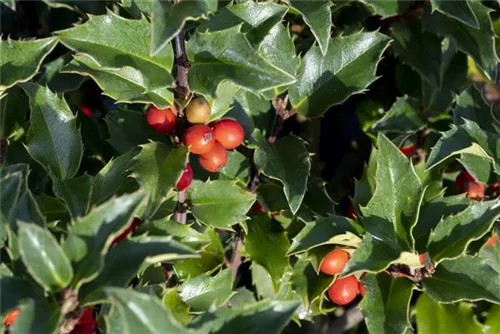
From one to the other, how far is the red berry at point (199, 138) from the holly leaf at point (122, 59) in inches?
2.7

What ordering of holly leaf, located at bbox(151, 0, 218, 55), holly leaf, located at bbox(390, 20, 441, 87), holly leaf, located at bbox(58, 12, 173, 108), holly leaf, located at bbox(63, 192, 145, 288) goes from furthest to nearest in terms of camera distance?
holly leaf, located at bbox(390, 20, 441, 87), holly leaf, located at bbox(58, 12, 173, 108), holly leaf, located at bbox(151, 0, 218, 55), holly leaf, located at bbox(63, 192, 145, 288)

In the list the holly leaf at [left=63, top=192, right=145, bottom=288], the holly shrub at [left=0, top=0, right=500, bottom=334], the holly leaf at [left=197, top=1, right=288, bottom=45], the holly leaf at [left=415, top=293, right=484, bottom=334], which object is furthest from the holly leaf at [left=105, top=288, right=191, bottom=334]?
the holly leaf at [left=415, top=293, right=484, bottom=334]

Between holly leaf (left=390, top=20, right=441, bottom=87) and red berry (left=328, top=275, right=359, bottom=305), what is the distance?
0.57m

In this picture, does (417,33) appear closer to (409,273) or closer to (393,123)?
(393,123)

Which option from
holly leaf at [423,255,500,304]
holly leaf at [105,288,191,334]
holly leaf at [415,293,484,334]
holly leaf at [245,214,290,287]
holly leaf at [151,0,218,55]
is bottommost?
holly leaf at [415,293,484,334]

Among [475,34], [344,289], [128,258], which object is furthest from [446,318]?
[128,258]

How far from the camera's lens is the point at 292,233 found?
1599 mm

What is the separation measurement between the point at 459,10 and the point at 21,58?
90cm

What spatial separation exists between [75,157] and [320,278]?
1.92 ft

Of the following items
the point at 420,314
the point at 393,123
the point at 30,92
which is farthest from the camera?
the point at 393,123

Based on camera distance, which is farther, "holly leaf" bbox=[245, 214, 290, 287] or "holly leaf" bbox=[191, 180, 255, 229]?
"holly leaf" bbox=[245, 214, 290, 287]

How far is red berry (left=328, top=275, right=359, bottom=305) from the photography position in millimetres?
1430

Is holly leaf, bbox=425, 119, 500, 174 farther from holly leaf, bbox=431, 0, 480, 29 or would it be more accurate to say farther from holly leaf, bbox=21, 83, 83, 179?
holly leaf, bbox=21, 83, 83, 179

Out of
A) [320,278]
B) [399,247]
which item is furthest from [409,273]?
[320,278]
